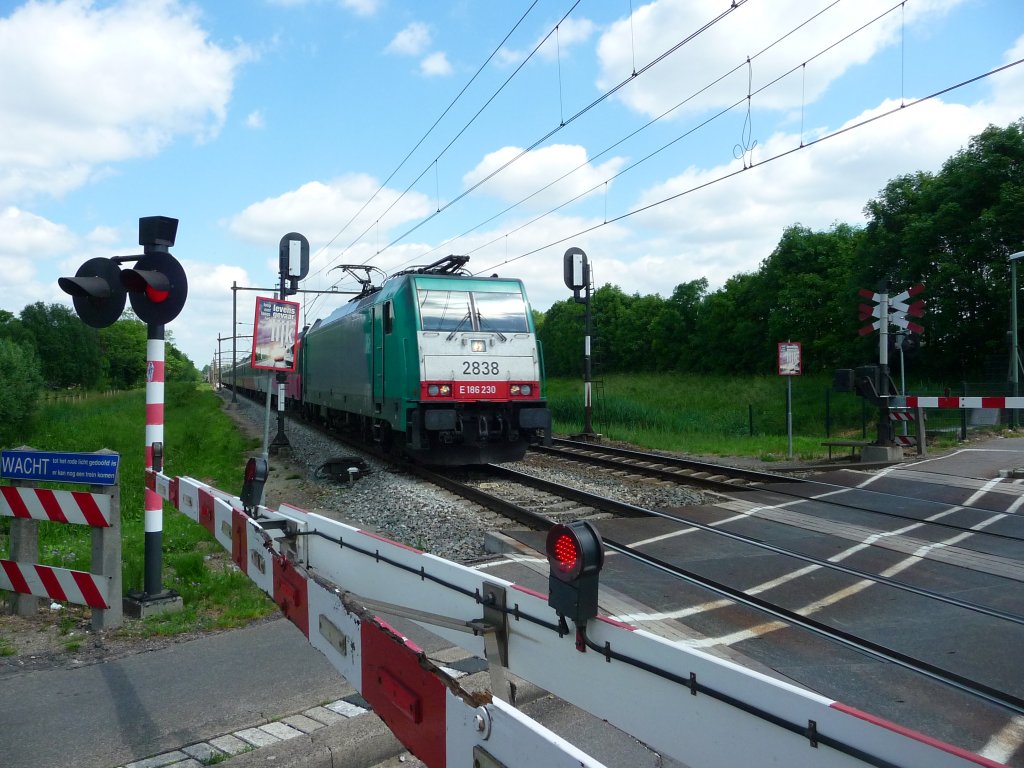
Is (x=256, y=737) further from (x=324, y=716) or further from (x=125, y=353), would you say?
(x=125, y=353)

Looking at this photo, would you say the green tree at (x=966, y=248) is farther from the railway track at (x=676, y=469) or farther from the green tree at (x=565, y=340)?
the green tree at (x=565, y=340)

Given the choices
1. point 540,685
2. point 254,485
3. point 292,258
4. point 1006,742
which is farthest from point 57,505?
point 292,258

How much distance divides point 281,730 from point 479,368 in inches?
347

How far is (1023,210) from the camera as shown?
27.5 metres

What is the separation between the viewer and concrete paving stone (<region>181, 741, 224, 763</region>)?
3.41 meters

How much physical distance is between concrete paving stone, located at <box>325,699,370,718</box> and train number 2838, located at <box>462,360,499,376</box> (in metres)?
8.36

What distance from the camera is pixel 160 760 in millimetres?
3395

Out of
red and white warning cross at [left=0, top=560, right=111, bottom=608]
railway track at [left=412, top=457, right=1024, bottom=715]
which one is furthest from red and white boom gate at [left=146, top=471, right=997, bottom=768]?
railway track at [left=412, top=457, right=1024, bottom=715]

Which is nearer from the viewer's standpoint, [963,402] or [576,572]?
[576,572]

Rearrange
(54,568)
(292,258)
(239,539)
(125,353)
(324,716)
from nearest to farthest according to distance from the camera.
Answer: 1. (324,716)
2. (239,539)
3. (54,568)
4. (292,258)
5. (125,353)

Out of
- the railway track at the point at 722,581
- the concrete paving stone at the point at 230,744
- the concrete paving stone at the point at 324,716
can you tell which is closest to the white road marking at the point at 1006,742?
the railway track at the point at 722,581

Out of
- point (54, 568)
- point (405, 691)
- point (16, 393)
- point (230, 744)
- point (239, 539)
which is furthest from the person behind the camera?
point (16, 393)

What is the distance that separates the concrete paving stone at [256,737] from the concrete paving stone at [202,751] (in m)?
0.13

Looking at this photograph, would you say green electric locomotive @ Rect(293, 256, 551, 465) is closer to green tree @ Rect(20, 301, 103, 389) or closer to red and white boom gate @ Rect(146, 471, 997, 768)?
red and white boom gate @ Rect(146, 471, 997, 768)
